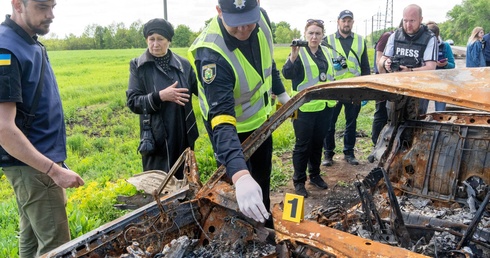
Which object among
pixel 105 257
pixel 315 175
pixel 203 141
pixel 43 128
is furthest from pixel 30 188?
pixel 203 141

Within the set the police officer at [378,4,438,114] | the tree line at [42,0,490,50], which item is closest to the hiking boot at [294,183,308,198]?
the police officer at [378,4,438,114]

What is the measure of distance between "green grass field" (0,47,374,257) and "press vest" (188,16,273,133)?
1.68 metres

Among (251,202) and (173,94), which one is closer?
(251,202)

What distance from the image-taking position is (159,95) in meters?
3.50

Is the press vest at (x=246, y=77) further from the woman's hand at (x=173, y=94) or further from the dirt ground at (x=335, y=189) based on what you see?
the dirt ground at (x=335, y=189)

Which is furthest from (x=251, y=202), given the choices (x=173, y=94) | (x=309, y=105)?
(x=309, y=105)

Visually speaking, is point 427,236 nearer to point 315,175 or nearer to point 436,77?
point 436,77

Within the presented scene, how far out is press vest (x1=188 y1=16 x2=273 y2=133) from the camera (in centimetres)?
263

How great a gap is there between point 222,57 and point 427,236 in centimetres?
158

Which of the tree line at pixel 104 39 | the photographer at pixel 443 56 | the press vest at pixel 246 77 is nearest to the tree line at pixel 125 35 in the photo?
the tree line at pixel 104 39

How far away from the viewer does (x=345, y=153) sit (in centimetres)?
564

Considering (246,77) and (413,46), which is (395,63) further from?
(246,77)

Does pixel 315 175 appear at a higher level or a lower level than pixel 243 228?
lower

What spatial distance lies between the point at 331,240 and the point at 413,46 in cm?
373
